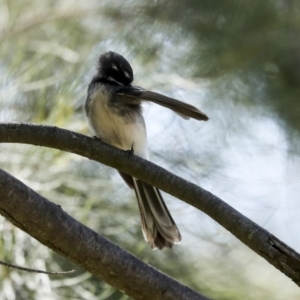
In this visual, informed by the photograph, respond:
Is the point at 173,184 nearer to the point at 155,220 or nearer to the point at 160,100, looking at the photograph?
the point at 160,100

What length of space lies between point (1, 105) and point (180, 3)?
0.68 m

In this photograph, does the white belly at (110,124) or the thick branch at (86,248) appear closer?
the thick branch at (86,248)

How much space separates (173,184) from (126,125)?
26.1 inches

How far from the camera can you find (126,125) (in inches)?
84.8

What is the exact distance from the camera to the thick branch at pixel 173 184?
4.64 feet

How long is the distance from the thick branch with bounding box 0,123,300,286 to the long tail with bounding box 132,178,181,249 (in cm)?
47

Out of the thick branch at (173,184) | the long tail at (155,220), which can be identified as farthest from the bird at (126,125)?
the thick branch at (173,184)

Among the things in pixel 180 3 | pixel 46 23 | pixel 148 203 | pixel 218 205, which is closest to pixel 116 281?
pixel 218 205

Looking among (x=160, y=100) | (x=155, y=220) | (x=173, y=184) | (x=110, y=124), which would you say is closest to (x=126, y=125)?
(x=110, y=124)

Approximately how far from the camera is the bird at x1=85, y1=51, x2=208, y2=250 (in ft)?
6.73

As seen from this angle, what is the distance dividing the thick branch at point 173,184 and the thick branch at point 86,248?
0.39ft

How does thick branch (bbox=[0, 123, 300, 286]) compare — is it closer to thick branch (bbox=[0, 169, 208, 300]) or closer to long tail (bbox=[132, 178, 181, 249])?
thick branch (bbox=[0, 169, 208, 300])

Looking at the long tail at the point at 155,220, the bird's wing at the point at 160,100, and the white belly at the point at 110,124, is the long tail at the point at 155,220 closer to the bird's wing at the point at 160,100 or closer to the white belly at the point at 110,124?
the white belly at the point at 110,124

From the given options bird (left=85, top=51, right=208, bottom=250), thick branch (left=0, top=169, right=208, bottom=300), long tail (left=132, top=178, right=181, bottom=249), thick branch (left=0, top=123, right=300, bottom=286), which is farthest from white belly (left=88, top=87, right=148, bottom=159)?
thick branch (left=0, top=169, right=208, bottom=300)
